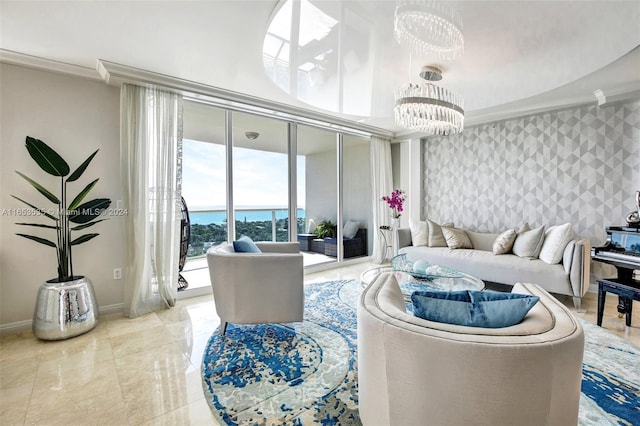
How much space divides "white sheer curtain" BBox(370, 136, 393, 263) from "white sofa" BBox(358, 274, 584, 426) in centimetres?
463

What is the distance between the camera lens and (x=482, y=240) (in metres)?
4.57

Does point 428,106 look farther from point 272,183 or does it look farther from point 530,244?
point 272,183

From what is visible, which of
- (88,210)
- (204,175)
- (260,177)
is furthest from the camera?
(260,177)

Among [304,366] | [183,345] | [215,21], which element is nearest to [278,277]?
[304,366]

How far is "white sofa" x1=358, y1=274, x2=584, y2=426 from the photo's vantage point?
3.02 feet

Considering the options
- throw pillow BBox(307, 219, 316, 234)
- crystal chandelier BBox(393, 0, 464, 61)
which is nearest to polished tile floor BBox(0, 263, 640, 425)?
throw pillow BBox(307, 219, 316, 234)

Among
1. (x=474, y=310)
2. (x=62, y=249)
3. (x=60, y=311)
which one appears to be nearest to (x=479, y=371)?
(x=474, y=310)

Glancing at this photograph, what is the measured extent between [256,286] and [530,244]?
3522 millimetres

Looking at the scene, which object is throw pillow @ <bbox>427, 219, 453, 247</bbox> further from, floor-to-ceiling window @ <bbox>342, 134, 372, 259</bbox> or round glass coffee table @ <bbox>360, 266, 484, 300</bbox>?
round glass coffee table @ <bbox>360, 266, 484, 300</bbox>

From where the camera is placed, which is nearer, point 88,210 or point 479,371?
point 479,371

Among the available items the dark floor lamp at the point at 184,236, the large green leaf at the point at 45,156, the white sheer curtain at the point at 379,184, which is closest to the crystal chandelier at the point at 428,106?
the white sheer curtain at the point at 379,184

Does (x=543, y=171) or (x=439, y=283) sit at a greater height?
(x=543, y=171)

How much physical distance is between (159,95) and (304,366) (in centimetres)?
323

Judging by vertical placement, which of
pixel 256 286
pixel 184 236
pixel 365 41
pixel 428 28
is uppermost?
pixel 365 41
